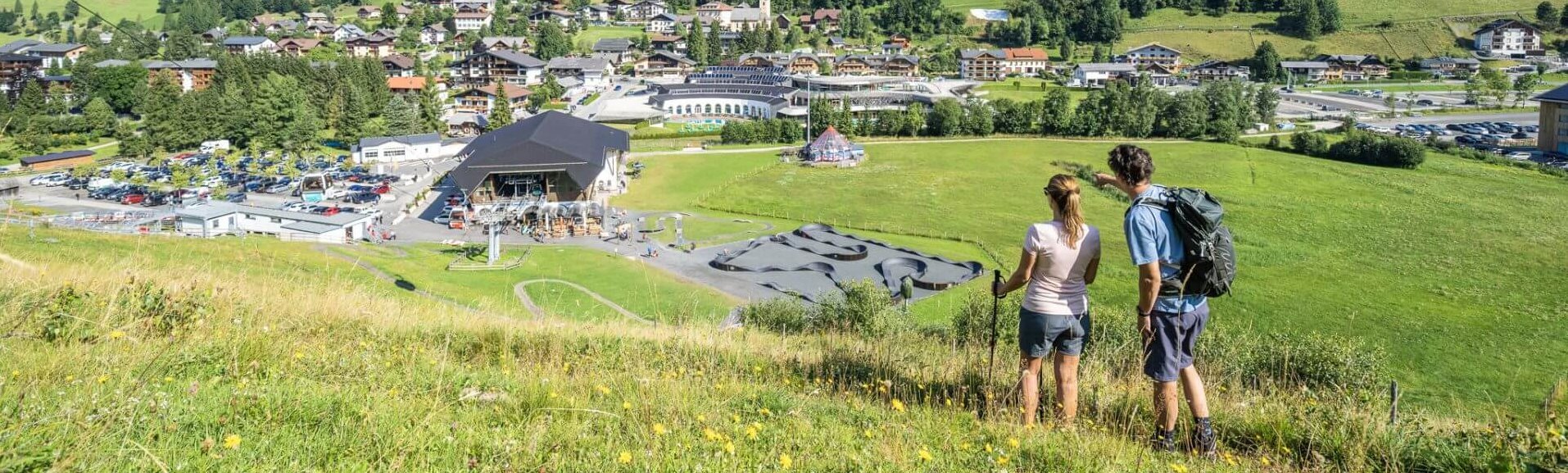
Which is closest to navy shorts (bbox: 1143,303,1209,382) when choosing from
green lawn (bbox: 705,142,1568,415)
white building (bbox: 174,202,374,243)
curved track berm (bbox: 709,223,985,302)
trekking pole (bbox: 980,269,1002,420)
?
trekking pole (bbox: 980,269,1002,420)

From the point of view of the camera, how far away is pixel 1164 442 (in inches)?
145

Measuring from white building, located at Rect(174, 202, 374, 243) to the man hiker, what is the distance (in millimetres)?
24260

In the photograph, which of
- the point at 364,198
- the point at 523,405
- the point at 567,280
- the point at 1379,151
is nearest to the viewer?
the point at 523,405

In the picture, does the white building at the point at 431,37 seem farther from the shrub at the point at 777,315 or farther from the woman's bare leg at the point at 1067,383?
the woman's bare leg at the point at 1067,383

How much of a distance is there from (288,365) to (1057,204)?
3.44 meters

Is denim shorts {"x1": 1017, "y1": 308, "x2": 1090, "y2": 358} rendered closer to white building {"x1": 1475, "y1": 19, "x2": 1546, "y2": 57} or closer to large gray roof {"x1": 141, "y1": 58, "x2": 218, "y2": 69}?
large gray roof {"x1": 141, "y1": 58, "x2": 218, "y2": 69}

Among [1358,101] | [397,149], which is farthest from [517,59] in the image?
[1358,101]

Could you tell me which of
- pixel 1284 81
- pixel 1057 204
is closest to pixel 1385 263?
pixel 1057 204

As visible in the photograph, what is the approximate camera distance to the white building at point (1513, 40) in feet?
268

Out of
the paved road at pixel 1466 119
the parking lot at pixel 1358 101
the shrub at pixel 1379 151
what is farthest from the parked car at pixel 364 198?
the paved road at pixel 1466 119

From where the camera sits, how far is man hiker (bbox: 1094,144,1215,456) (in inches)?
149

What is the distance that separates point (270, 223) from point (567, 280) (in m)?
→ 11.5

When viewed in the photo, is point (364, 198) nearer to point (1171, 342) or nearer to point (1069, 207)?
point (1069, 207)

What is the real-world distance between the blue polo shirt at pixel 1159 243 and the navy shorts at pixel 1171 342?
37 mm
